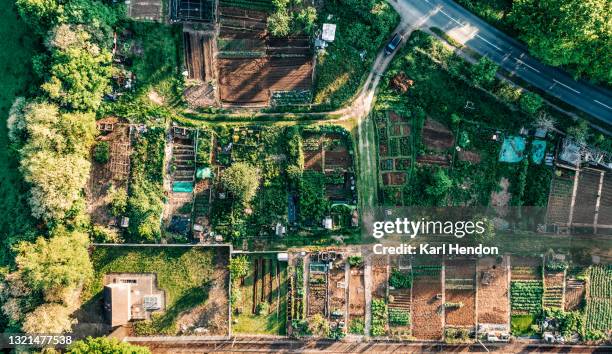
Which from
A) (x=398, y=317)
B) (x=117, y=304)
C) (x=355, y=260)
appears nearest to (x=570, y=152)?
(x=398, y=317)

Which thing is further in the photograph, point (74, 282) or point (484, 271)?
point (484, 271)

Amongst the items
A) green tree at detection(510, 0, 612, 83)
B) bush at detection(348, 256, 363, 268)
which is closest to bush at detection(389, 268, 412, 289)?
bush at detection(348, 256, 363, 268)

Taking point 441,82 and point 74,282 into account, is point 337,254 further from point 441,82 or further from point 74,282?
point 74,282

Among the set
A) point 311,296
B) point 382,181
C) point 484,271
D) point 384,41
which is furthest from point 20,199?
point 484,271

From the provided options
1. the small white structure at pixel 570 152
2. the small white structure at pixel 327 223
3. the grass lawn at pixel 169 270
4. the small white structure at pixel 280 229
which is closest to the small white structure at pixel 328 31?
the small white structure at pixel 327 223

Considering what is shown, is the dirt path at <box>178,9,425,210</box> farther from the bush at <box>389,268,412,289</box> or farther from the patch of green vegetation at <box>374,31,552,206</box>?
the bush at <box>389,268,412,289</box>

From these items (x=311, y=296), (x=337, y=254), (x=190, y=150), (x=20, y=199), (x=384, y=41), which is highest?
(x=384, y=41)

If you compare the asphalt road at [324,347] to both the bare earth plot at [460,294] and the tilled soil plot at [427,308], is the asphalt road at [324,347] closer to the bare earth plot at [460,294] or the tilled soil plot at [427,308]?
the tilled soil plot at [427,308]

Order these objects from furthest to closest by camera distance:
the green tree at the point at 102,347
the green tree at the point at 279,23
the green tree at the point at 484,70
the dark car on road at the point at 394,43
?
the dark car on road at the point at 394,43, the green tree at the point at 279,23, the green tree at the point at 484,70, the green tree at the point at 102,347
